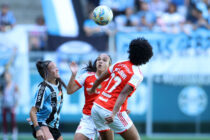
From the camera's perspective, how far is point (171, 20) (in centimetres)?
1545

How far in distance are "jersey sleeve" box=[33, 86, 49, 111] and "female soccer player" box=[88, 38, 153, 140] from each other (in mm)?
787

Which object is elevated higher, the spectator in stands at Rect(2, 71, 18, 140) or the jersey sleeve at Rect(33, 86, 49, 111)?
the jersey sleeve at Rect(33, 86, 49, 111)

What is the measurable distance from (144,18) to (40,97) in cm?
915

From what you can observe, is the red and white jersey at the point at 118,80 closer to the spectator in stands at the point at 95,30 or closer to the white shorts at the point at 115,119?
the white shorts at the point at 115,119

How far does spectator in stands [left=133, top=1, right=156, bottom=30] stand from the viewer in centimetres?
1493

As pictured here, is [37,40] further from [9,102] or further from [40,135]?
[40,135]

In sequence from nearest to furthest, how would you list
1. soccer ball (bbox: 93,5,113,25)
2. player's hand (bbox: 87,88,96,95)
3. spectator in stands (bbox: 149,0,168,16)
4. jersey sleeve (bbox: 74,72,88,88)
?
player's hand (bbox: 87,88,96,95)
jersey sleeve (bbox: 74,72,88,88)
soccer ball (bbox: 93,5,113,25)
spectator in stands (bbox: 149,0,168,16)

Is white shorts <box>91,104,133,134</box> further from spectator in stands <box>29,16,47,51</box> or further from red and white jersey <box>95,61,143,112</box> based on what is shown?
spectator in stands <box>29,16,47,51</box>

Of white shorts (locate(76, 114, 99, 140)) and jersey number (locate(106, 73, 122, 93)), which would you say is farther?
white shorts (locate(76, 114, 99, 140))

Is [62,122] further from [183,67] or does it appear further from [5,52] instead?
[183,67]

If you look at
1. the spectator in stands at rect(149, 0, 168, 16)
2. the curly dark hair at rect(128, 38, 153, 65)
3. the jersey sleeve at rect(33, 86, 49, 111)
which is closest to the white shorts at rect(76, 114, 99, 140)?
the jersey sleeve at rect(33, 86, 49, 111)

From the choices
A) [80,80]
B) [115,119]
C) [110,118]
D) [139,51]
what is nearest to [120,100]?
[110,118]

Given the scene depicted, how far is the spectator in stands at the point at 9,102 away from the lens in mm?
12641

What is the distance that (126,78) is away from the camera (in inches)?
259
